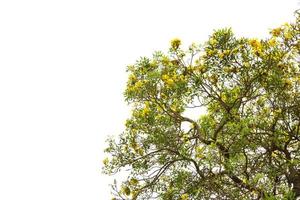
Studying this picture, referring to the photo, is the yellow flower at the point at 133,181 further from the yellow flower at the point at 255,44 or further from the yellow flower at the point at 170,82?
the yellow flower at the point at 255,44

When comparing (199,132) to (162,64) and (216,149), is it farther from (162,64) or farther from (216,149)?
(162,64)

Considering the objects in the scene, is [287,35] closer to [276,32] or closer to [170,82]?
[276,32]

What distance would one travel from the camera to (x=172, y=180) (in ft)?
33.2

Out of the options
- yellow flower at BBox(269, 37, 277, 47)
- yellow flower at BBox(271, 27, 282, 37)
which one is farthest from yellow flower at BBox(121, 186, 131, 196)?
yellow flower at BBox(271, 27, 282, 37)

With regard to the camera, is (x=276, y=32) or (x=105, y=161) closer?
(x=276, y=32)

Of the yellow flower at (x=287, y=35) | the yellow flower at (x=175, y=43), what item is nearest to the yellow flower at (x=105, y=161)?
the yellow flower at (x=175, y=43)

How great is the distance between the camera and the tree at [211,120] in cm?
906

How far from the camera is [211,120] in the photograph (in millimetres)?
9758

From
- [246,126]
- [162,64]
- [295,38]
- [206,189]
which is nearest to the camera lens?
[246,126]

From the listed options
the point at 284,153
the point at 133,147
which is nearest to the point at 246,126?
the point at 284,153

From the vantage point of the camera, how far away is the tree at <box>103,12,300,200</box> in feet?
29.7

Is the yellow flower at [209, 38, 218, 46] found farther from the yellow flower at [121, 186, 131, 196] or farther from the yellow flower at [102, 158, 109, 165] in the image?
the yellow flower at [121, 186, 131, 196]

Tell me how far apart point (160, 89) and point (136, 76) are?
2.57 feet

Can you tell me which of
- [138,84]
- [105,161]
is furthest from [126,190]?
[138,84]
